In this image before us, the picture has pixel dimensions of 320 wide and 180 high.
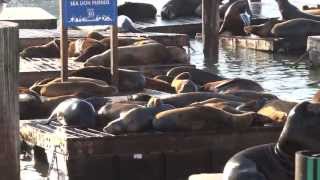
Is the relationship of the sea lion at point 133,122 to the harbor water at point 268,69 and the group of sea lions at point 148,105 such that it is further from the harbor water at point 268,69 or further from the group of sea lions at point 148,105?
the harbor water at point 268,69

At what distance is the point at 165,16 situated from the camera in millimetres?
27812

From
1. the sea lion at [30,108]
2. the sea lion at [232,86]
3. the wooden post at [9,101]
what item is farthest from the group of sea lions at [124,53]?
the wooden post at [9,101]

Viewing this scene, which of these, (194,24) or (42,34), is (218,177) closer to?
(42,34)

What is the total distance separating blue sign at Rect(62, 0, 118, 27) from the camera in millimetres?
10820

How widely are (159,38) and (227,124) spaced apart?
9.44 meters

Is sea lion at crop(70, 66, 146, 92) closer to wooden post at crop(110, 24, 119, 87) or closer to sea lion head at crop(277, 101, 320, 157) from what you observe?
wooden post at crop(110, 24, 119, 87)

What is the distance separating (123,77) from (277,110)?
11.0ft

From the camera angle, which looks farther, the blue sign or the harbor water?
the harbor water

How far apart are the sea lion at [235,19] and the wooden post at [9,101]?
16640mm

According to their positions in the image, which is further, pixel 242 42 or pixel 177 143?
pixel 242 42

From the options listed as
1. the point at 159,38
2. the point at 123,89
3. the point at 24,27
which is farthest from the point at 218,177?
the point at 24,27

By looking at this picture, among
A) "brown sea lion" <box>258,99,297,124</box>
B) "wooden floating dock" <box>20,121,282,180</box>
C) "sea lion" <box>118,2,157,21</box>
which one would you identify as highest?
"sea lion" <box>118,2,157,21</box>

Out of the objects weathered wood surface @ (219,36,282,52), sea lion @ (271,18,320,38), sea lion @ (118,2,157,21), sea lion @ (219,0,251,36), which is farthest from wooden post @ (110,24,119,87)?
sea lion @ (118,2,157,21)

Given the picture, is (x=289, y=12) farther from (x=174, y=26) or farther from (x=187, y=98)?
(x=187, y=98)
